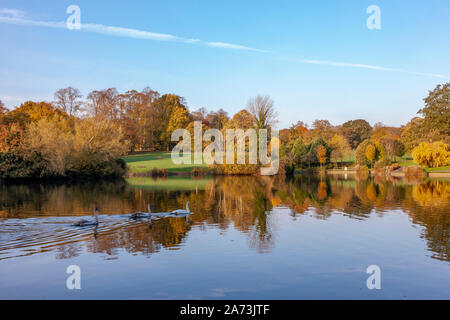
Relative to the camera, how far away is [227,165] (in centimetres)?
4556

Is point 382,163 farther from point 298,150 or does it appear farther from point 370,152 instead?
point 298,150

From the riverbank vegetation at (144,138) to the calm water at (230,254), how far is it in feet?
71.4

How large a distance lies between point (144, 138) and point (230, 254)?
6293 cm

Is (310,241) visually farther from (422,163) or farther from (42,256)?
(422,163)

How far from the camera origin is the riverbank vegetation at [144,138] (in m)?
36.1

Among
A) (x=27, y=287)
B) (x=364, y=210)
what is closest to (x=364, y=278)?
(x=27, y=287)

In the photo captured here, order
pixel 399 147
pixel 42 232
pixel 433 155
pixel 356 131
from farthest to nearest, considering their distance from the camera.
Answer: pixel 356 131, pixel 399 147, pixel 433 155, pixel 42 232

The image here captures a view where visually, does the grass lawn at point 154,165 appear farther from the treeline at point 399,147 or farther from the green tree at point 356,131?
the green tree at point 356,131

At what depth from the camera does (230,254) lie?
9.32 m

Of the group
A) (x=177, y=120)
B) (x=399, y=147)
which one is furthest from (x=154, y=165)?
(x=399, y=147)

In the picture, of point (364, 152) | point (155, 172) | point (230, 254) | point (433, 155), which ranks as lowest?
point (155, 172)

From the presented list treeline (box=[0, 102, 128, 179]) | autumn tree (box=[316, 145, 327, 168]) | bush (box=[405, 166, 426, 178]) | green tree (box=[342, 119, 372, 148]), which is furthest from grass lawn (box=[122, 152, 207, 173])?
green tree (box=[342, 119, 372, 148])

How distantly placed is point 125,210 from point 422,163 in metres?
45.6
